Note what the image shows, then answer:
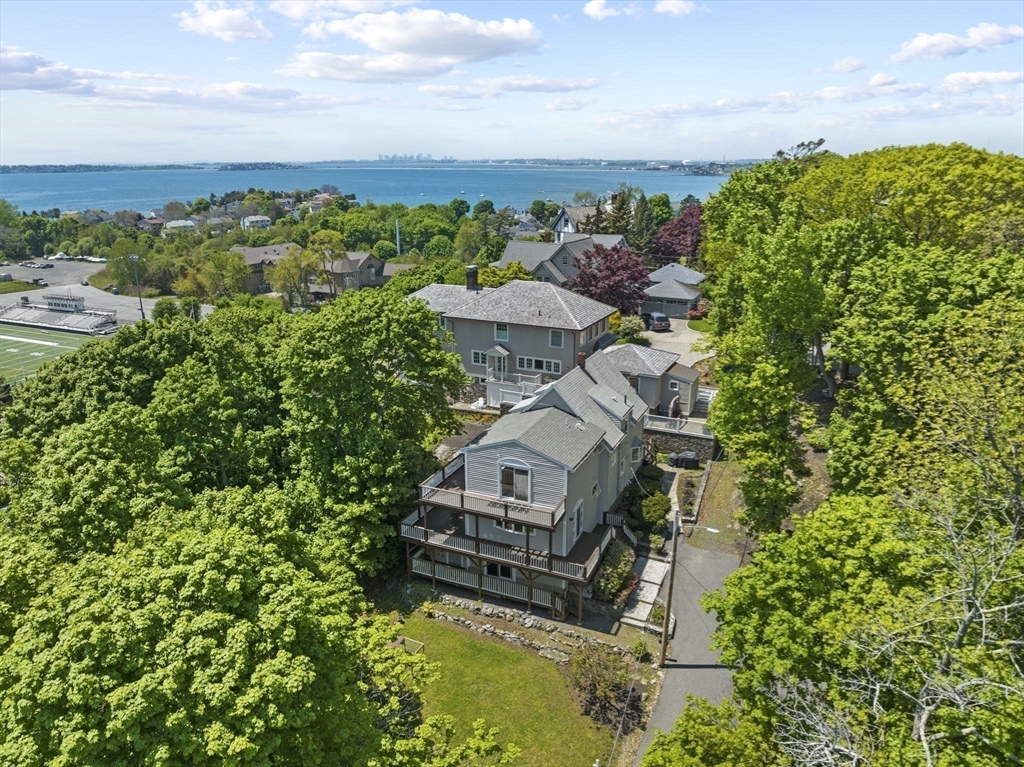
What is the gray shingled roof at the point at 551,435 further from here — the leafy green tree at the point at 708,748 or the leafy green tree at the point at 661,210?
the leafy green tree at the point at 661,210

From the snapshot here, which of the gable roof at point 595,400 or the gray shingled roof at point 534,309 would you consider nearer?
the gable roof at point 595,400

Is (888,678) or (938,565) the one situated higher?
(938,565)

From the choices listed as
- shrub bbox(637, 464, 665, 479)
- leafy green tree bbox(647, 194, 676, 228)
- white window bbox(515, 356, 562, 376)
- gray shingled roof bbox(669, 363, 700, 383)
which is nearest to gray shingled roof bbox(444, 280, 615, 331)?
white window bbox(515, 356, 562, 376)

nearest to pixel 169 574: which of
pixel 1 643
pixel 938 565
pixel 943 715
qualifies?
pixel 1 643

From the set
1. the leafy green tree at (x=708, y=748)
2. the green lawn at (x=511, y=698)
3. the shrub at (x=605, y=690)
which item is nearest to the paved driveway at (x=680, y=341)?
the shrub at (x=605, y=690)

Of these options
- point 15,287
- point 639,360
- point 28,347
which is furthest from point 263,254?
point 639,360

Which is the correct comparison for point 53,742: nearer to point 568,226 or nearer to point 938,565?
point 938,565

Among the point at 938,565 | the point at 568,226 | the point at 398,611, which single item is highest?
the point at 568,226
